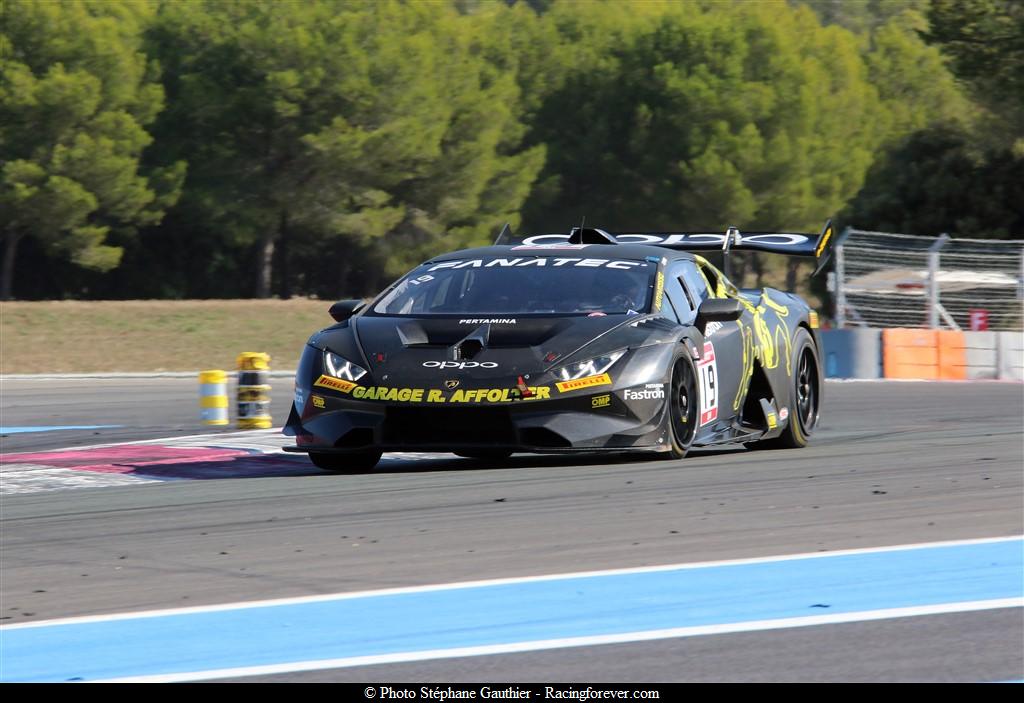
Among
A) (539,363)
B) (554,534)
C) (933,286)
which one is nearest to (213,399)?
(539,363)

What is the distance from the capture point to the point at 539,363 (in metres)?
9.01

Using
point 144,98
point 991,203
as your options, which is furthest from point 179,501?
point 144,98

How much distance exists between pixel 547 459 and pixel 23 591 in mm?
4684

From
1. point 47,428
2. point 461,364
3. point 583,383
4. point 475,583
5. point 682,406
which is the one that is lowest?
point 47,428

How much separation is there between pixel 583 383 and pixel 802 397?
9.57 ft

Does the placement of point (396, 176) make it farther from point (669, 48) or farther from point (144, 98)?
point (669, 48)

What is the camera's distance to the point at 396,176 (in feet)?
192

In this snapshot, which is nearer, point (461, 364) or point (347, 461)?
point (461, 364)

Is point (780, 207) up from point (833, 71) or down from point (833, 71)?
down

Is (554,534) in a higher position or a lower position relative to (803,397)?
higher

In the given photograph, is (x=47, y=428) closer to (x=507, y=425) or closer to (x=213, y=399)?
(x=213, y=399)

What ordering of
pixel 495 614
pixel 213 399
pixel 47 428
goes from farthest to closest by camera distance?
pixel 47 428, pixel 213 399, pixel 495 614

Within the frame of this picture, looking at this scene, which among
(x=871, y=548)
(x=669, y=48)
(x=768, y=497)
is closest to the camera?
(x=871, y=548)

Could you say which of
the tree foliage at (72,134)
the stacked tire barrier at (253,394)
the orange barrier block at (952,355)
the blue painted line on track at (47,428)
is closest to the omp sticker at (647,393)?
the stacked tire barrier at (253,394)
